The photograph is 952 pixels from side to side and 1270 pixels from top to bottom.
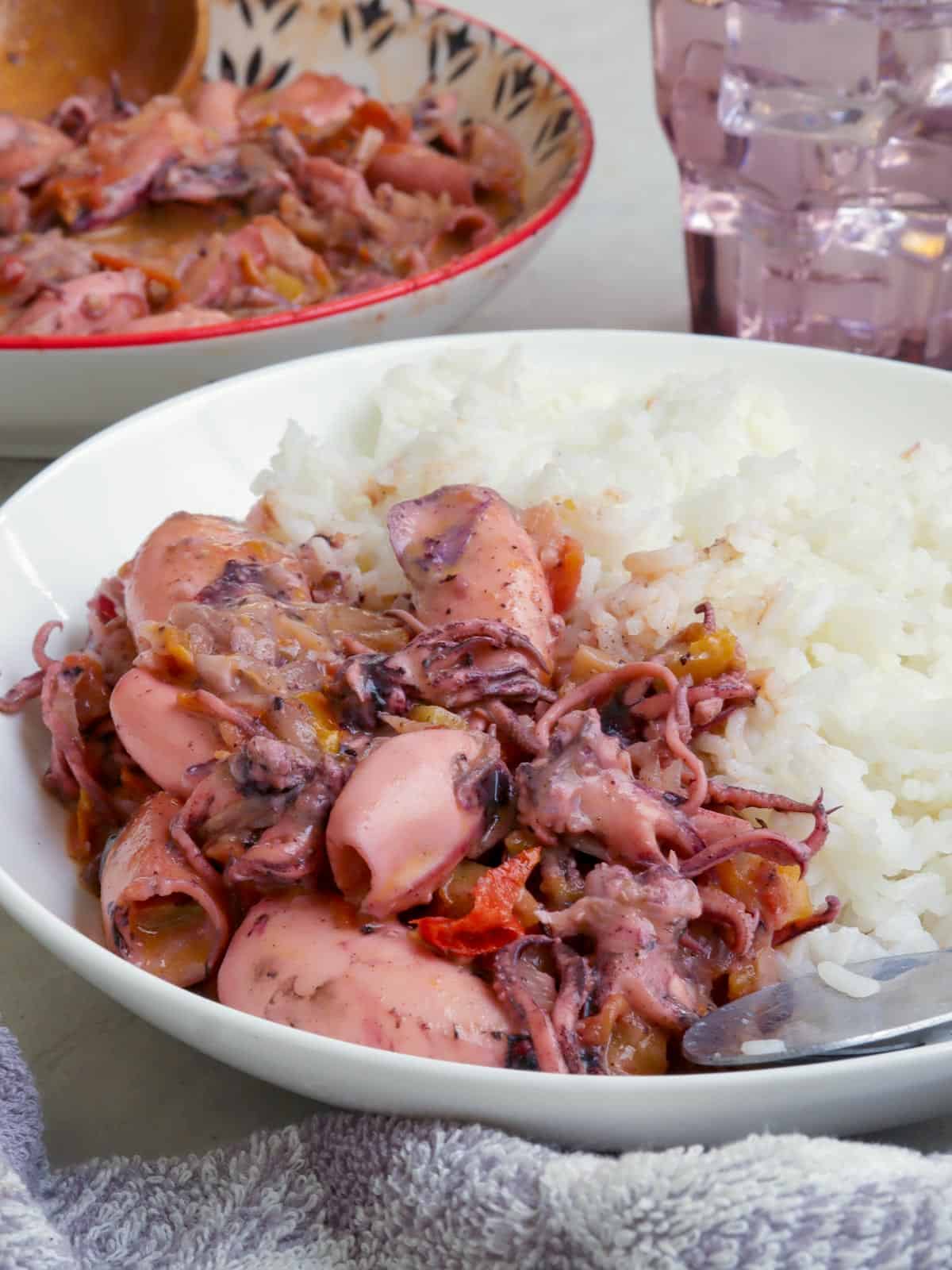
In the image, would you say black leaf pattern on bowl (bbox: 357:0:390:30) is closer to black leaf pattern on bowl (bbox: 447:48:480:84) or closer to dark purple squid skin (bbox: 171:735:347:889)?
black leaf pattern on bowl (bbox: 447:48:480:84)

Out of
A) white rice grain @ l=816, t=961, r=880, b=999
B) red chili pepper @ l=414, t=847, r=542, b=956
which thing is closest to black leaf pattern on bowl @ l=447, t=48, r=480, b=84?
red chili pepper @ l=414, t=847, r=542, b=956

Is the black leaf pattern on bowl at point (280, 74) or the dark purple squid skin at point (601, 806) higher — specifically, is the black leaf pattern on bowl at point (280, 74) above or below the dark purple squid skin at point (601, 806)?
above

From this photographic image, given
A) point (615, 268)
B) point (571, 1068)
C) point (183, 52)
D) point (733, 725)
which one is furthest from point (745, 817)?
point (183, 52)

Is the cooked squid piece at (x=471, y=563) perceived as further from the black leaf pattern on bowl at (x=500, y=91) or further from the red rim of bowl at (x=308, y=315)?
the black leaf pattern on bowl at (x=500, y=91)

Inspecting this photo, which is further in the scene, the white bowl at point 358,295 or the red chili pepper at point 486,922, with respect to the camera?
the white bowl at point 358,295

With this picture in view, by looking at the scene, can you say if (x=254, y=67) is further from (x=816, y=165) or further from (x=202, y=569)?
(x=202, y=569)

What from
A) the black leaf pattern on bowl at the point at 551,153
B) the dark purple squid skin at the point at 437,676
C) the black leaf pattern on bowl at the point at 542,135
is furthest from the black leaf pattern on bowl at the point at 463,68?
the dark purple squid skin at the point at 437,676

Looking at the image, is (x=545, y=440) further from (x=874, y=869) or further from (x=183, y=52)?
(x=183, y=52)
